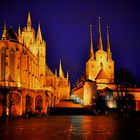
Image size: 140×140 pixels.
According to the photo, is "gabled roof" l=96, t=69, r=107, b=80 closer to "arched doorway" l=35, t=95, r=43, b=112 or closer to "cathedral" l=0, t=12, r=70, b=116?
"cathedral" l=0, t=12, r=70, b=116

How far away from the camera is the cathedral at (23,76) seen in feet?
199

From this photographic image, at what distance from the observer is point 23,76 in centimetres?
8381

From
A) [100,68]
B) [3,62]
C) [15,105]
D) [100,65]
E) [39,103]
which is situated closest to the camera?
[15,105]

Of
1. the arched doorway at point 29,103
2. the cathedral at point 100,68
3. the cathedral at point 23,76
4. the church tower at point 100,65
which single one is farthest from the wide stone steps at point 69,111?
the church tower at point 100,65

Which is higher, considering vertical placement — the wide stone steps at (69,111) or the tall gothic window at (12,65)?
the tall gothic window at (12,65)

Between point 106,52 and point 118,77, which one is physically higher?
point 106,52

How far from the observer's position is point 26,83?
279 ft

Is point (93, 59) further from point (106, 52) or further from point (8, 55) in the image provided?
point (8, 55)

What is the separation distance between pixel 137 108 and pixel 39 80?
3471cm

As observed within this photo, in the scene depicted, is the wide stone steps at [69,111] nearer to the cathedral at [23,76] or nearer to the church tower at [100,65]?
the cathedral at [23,76]

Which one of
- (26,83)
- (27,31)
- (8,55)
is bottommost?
(26,83)

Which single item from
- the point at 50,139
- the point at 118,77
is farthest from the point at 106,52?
the point at 50,139

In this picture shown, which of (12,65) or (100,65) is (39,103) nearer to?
(12,65)

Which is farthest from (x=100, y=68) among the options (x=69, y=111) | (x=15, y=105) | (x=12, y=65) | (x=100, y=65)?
(x=15, y=105)
